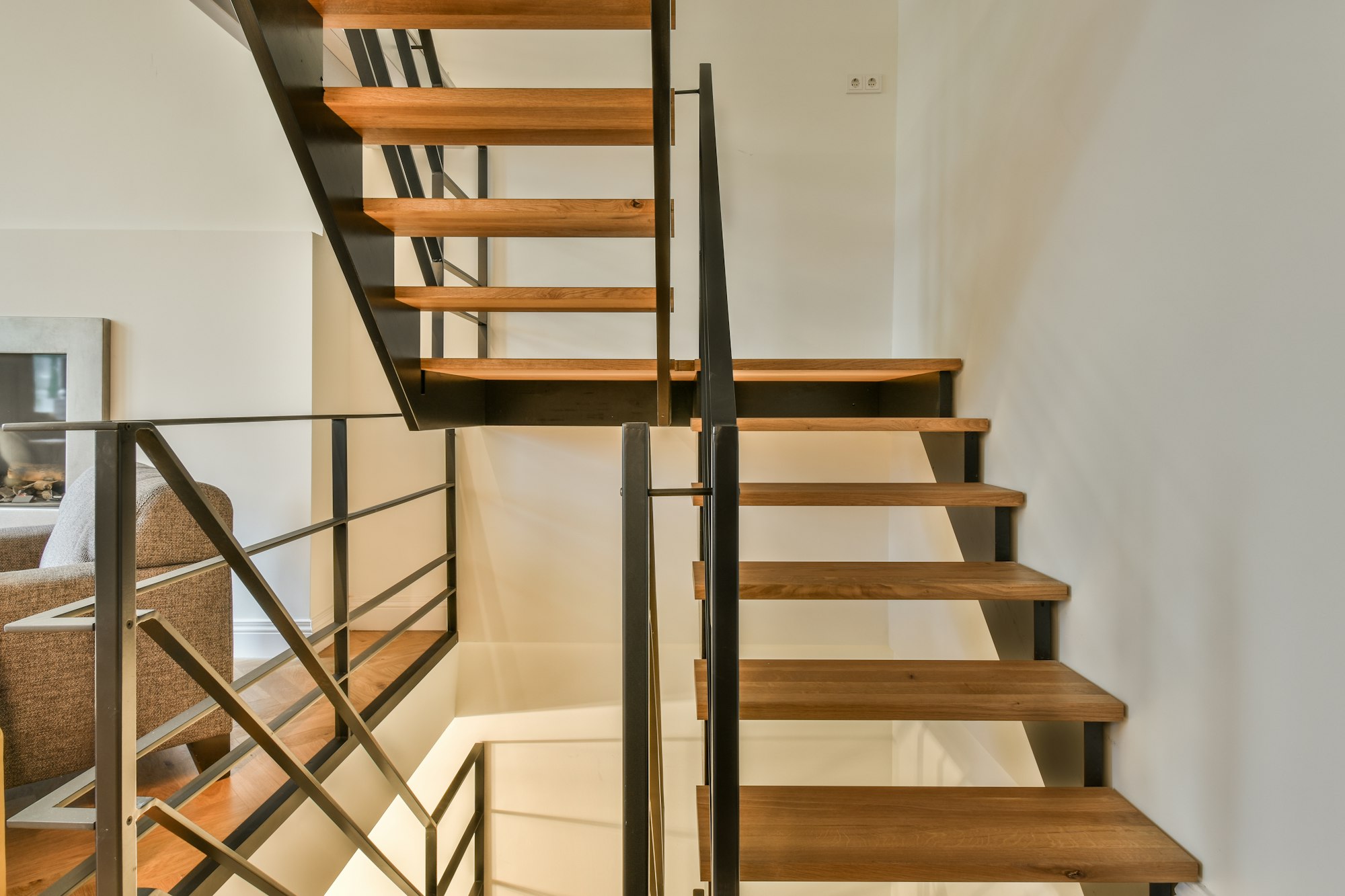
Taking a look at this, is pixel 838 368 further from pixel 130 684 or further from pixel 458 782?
pixel 458 782

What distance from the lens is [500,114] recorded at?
4.75 feet

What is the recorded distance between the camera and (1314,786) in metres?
0.95

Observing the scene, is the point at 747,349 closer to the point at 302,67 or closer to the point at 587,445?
the point at 587,445

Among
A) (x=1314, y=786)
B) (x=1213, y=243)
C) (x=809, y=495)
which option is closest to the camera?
(x=1314, y=786)

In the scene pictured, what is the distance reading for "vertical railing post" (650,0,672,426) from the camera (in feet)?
4.28

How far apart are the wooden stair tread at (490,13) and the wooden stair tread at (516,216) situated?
1.09 ft

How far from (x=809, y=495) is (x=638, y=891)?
108 centimetres

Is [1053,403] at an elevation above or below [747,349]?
below

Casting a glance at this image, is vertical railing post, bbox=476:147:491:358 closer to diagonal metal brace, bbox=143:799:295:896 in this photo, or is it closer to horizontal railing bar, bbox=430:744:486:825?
horizontal railing bar, bbox=430:744:486:825

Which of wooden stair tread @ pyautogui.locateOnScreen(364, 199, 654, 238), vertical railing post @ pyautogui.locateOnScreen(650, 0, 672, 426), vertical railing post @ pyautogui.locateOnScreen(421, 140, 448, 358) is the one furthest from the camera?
vertical railing post @ pyautogui.locateOnScreen(421, 140, 448, 358)

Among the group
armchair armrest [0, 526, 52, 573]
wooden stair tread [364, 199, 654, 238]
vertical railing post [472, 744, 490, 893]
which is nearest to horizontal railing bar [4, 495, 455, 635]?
wooden stair tread [364, 199, 654, 238]

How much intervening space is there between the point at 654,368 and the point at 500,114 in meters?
0.84

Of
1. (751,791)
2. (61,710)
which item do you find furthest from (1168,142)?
(61,710)

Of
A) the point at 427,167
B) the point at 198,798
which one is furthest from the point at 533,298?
the point at 427,167
